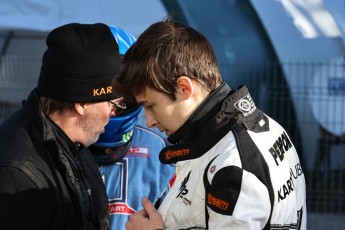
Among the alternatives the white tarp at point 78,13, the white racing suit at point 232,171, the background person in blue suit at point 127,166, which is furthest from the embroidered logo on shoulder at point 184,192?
the white tarp at point 78,13

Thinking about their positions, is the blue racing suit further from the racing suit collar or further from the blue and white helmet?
the racing suit collar

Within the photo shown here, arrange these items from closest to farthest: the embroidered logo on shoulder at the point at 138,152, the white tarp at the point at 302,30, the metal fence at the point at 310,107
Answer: the embroidered logo on shoulder at the point at 138,152
the metal fence at the point at 310,107
the white tarp at the point at 302,30

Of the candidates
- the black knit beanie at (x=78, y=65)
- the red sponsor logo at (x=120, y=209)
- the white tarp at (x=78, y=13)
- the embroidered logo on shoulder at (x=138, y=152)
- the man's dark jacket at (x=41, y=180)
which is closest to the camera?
the man's dark jacket at (x=41, y=180)

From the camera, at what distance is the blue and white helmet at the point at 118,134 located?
3.21 m

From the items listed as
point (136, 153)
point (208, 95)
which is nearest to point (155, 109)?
point (208, 95)

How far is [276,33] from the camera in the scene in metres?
8.88

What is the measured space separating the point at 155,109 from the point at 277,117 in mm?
5796

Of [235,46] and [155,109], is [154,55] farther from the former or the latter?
[235,46]

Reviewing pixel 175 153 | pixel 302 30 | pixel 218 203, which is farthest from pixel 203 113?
pixel 302 30

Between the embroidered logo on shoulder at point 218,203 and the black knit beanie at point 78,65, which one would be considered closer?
the embroidered logo on shoulder at point 218,203

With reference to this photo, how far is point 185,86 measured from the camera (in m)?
2.20

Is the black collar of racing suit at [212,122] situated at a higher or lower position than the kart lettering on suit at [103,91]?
higher

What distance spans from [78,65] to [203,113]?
2.68ft

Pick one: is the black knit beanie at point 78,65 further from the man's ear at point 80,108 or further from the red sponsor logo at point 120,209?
the red sponsor logo at point 120,209
